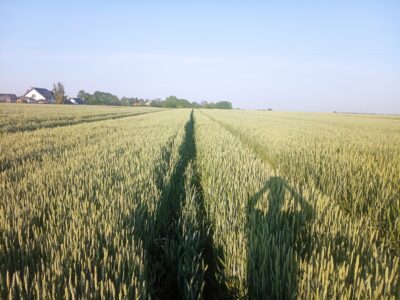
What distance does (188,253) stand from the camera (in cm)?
220

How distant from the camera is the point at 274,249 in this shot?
1.65 metres

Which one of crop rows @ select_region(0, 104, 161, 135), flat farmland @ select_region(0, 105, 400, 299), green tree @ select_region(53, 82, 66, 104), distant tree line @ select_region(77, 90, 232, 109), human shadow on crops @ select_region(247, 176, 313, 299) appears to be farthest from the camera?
distant tree line @ select_region(77, 90, 232, 109)

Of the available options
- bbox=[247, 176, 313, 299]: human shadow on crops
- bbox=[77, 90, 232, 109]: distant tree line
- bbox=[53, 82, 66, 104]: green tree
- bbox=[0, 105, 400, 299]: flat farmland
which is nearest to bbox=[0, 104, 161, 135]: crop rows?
bbox=[0, 105, 400, 299]: flat farmland

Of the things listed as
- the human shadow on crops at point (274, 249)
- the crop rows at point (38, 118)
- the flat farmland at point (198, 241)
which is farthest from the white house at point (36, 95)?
the human shadow on crops at point (274, 249)

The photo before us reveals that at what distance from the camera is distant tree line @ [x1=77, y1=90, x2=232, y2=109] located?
99281 mm

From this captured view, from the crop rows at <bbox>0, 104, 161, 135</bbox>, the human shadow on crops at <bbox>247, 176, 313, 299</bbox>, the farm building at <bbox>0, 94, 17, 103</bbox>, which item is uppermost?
the farm building at <bbox>0, 94, 17, 103</bbox>

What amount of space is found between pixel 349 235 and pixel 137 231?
5.35 feet

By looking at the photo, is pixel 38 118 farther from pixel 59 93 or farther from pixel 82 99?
pixel 82 99

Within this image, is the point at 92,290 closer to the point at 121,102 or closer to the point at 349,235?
the point at 349,235

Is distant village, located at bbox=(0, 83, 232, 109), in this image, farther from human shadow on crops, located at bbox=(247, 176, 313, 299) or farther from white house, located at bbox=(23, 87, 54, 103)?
human shadow on crops, located at bbox=(247, 176, 313, 299)

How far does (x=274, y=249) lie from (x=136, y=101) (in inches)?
5207

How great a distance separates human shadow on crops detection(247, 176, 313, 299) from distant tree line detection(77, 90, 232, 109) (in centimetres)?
10166

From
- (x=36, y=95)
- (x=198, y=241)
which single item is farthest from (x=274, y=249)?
(x=36, y=95)

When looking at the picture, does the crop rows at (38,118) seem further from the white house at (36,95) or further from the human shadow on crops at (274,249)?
the white house at (36,95)
